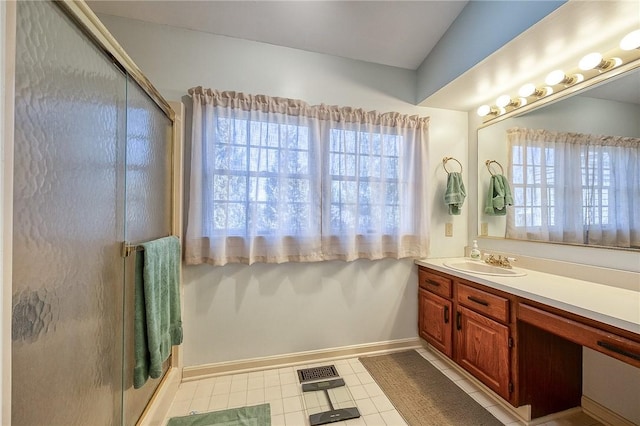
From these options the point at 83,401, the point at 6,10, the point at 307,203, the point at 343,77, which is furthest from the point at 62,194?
the point at 343,77

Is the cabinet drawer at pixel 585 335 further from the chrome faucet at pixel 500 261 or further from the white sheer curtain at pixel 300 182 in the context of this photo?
the white sheer curtain at pixel 300 182

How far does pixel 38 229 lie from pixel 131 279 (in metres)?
0.60

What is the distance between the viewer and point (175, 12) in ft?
5.78

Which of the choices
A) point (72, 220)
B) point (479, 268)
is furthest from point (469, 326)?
point (72, 220)

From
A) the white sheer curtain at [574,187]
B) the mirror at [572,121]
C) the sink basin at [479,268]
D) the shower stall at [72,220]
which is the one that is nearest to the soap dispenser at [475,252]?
the sink basin at [479,268]

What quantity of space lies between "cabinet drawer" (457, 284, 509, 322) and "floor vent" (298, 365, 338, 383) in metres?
1.12

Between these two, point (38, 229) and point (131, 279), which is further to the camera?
point (131, 279)

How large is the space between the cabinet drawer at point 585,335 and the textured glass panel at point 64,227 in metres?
2.04

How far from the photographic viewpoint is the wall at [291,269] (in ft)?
6.15

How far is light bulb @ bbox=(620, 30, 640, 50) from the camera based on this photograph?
1.31 m

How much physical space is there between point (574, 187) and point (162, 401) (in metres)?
2.99

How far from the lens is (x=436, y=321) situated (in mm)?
2111

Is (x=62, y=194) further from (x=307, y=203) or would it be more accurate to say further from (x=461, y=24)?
(x=461, y=24)

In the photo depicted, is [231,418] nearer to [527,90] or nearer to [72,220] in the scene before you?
[72,220]
